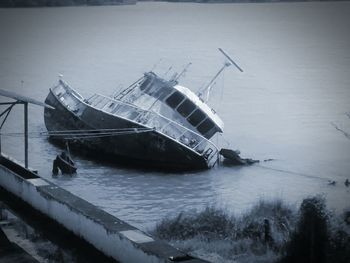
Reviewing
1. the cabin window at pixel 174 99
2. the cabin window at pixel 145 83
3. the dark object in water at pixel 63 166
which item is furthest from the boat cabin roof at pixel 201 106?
the dark object in water at pixel 63 166

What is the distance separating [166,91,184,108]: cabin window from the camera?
106 ft

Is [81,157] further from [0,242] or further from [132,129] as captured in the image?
[0,242]

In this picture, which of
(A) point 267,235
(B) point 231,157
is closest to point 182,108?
(B) point 231,157

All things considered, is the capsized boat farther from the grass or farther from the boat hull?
the grass

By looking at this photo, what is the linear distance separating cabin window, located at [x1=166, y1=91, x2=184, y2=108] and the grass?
8.44 metres

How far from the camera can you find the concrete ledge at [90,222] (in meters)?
11.6

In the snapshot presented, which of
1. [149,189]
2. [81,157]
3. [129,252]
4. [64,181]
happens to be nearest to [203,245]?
[129,252]

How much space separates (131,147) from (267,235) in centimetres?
1451

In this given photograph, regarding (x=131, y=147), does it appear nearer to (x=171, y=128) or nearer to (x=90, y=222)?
(x=171, y=128)

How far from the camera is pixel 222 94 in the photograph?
5744 cm

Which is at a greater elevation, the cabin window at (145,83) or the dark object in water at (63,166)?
the cabin window at (145,83)

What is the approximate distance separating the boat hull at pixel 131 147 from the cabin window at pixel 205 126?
1.52 m

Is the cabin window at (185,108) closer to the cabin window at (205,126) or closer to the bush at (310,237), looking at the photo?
the cabin window at (205,126)

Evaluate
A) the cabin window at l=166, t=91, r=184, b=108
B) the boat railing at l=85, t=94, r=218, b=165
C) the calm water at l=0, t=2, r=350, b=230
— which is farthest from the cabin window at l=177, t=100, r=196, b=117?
the calm water at l=0, t=2, r=350, b=230
